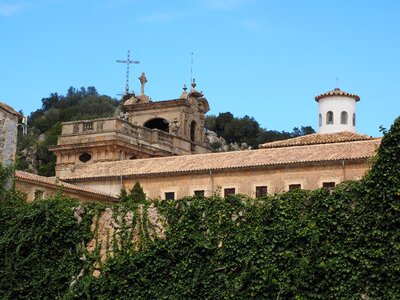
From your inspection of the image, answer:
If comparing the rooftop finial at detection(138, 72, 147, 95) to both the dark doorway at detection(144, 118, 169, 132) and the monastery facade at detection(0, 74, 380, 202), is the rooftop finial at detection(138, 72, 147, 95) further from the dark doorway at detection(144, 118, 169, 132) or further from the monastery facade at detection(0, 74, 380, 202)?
the monastery facade at detection(0, 74, 380, 202)

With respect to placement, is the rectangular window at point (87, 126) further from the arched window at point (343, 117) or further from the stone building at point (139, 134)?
the arched window at point (343, 117)

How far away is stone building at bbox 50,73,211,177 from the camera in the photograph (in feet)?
167

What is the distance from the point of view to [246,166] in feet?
122

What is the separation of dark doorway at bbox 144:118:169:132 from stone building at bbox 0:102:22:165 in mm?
34619

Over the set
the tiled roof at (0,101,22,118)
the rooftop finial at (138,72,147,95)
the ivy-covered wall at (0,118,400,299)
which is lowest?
the ivy-covered wall at (0,118,400,299)

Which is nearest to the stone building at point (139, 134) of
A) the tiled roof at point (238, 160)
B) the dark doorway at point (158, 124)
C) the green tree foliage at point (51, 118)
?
the dark doorway at point (158, 124)

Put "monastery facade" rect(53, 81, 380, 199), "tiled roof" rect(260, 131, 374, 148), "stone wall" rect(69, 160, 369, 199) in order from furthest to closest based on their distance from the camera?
"tiled roof" rect(260, 131, 374, 148) < "monastery facade" rect(53, 81, 380, 199) < "stone wall" rect(69, 160, 369, 199)

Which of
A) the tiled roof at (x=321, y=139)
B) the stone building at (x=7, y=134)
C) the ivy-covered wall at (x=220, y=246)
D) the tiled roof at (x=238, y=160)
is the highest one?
the tiled roof at (x=321, y=139)

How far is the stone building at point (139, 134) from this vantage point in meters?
50.8

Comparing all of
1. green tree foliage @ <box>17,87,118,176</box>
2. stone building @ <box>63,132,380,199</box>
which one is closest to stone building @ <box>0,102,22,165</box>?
stone building @ <box>63,132,380,199</box>

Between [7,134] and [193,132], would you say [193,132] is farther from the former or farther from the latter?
[7,134]

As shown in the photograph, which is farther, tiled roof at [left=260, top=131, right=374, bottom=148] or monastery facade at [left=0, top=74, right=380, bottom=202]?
tiled roof at [left=260, top=131, right=374, bottom=148]

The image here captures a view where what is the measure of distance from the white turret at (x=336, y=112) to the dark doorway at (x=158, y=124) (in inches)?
587

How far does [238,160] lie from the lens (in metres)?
38.3
